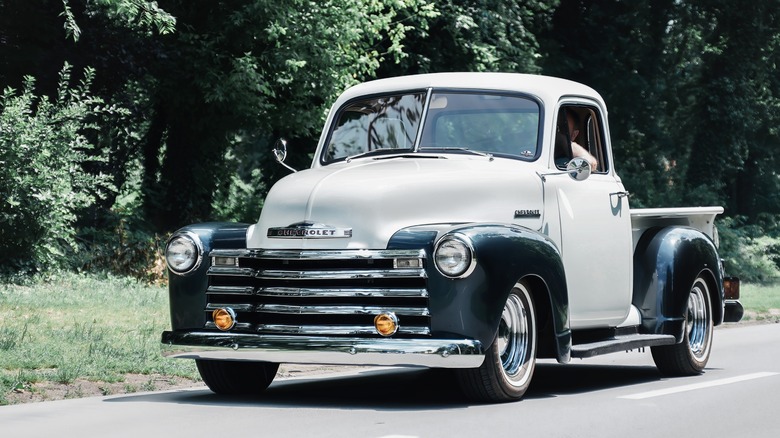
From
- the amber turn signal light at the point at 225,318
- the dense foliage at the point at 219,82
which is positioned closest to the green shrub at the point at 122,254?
the dense foliage at the point at 219,82

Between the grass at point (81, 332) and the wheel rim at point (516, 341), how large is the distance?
123 inches

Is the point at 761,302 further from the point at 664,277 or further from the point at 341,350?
the point at 341,350

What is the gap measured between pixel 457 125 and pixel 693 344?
331 centimetres

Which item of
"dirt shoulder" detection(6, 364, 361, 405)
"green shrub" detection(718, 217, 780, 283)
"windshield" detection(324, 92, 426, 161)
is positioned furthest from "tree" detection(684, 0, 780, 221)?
"dirt shoulder" detection(6, 364, 361, 405)

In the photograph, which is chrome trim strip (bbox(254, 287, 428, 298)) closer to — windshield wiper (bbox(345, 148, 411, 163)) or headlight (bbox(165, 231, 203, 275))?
headlight (bbox(165, 231, 203, 275))

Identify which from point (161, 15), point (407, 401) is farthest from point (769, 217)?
point (407, 401)

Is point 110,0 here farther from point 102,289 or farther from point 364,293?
point 364,293

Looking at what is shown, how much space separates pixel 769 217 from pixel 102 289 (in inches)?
1155

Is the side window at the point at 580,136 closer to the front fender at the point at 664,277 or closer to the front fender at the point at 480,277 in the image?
the front fender at the point at 664,277

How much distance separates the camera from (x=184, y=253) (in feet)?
31.4

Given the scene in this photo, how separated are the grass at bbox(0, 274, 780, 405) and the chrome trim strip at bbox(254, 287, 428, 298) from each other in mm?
1950

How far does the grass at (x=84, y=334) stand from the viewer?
1077cm

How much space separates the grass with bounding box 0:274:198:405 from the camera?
11047 millimetres

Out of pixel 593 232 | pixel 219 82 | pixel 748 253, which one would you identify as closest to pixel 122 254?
pixel 219 82
